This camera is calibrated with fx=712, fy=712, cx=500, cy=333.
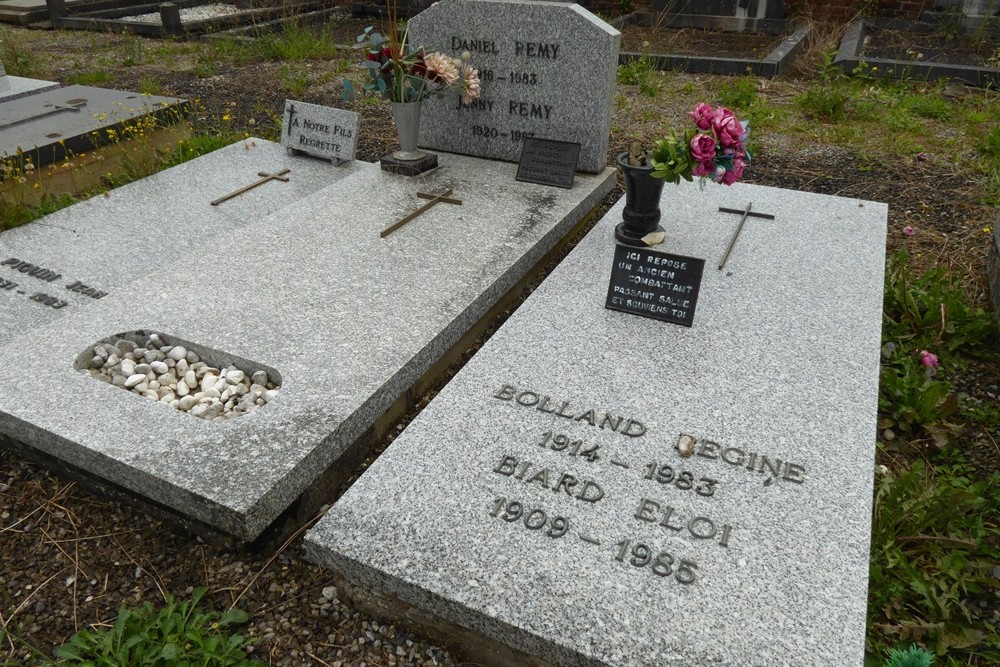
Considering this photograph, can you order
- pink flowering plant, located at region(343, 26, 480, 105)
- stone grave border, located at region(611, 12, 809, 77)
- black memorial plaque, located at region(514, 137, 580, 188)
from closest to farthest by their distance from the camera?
pink flowering plant, located at region(343, 26, 480, 105) → black memorial plaque, located at region(514, 137, 580, 188) → stone grave border, located at region(611, 12, 809, 77)

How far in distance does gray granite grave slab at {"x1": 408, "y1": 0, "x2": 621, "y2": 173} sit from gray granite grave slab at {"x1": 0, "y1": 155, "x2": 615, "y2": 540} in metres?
0.34

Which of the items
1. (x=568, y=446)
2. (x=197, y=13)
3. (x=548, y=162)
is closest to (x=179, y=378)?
(x=568, y=446)

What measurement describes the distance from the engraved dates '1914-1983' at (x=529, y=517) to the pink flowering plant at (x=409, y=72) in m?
2.74

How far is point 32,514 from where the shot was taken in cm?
236

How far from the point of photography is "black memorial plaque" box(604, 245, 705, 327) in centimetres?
266

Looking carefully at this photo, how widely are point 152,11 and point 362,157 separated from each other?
26.4ft

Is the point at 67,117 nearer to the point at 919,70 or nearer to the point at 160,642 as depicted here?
the point at 160,642

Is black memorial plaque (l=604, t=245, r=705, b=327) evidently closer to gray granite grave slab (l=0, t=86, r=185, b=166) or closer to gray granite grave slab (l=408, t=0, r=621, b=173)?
gray granite grave slab (l=408, t=0, r=621, b=173)

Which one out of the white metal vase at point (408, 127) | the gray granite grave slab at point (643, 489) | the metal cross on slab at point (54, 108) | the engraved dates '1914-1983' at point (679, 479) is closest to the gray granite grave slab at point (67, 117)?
the metal cross on slab at point (54, 108)

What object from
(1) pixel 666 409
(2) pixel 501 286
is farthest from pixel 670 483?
(2) pixel 501 286

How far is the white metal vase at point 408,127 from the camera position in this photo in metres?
4.04

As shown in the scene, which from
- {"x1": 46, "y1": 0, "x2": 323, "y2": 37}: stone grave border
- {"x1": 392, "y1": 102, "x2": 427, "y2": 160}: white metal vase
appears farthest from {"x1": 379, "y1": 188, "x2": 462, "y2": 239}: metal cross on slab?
{"x1": 46, "y1": 0, "x2": 323, "y2": 37}: stone grave border

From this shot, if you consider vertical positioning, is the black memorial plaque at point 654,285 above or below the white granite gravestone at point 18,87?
below

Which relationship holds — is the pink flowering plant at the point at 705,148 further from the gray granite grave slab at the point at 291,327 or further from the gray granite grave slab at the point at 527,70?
the gray granite grave slab at the point at 527,70
